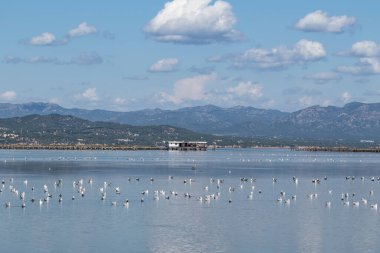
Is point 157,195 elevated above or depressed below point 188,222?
above

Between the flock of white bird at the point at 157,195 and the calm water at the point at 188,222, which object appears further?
the flock of white bird at the point at 157,195

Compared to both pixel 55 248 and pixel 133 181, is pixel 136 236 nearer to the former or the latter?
pixel 55 248

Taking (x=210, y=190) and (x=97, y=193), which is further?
(x=210, y=190)

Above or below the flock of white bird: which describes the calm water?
below

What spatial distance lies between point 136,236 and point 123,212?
1612 centimetres

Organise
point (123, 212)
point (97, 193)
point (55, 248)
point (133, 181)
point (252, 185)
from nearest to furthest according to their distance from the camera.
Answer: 1. point (55, 248)
2. point (123, 212)
3. point (97, 193)
4. point (252, 185)
5. point (133, 181)

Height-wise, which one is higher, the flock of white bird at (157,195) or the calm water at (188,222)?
the flock of white bird at (157,195)

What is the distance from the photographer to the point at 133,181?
130 metres

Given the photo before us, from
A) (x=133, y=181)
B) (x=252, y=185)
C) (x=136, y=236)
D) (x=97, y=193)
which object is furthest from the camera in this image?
(x=133, y=181)

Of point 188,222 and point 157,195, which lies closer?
point 188,222

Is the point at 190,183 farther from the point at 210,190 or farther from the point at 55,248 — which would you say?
the point at 55,248

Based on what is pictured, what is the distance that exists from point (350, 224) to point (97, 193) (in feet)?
134

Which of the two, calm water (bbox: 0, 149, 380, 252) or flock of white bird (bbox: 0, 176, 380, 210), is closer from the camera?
calm water (bbox: 0, 149, 380, 252)

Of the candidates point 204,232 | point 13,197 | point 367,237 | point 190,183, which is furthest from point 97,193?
point 367,237
